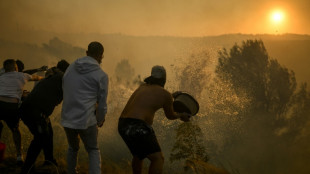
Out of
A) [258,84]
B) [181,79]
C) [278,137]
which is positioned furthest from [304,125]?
[181,79]

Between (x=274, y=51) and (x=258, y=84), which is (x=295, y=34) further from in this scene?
(x=258, y=84)

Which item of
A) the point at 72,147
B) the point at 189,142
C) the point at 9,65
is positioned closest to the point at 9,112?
the point at 9,65

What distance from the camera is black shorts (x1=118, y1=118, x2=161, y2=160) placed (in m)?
3.67

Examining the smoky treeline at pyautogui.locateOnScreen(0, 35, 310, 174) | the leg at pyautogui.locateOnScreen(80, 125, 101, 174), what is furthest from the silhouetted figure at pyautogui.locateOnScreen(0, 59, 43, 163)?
the smoky treeline at pyautogui.locateOnScreen(0, 35, 310, 174)

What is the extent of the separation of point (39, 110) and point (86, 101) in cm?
106

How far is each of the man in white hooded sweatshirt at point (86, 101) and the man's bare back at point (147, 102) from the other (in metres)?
0.33

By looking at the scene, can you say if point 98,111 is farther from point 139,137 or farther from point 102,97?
point 139,137

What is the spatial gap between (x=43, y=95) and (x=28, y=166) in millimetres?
973

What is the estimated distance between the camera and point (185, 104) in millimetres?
4410

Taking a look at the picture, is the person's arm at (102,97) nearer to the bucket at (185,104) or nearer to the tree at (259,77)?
the bucket at (185,104)

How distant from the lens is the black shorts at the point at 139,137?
12.0 feet

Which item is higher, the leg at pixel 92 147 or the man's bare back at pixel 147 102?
the man's bare back at pixel 147 102

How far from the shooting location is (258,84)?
34.1 m

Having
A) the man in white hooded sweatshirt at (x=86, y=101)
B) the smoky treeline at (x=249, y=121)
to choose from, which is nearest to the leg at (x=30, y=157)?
the man in white hooded sweatshirt at (x=86, y=101)
